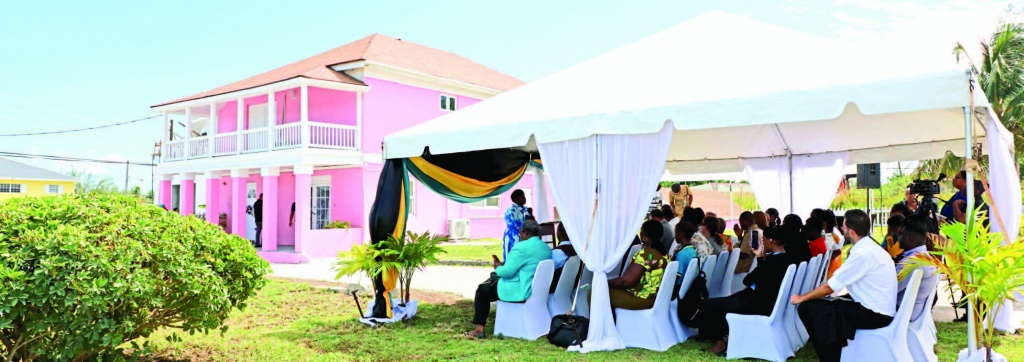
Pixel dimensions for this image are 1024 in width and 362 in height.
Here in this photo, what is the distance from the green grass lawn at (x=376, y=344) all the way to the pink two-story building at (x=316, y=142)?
10.2m

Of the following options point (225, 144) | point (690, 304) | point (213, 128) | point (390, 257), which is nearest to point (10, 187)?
point (213, 128)

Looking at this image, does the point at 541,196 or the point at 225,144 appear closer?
the point at 541,196

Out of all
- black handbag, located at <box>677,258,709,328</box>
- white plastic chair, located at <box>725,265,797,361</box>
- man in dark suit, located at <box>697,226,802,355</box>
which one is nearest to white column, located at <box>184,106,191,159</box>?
black handbag, located at <box>677,258,709,328</box>

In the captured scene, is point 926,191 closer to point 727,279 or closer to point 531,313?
point 727,279

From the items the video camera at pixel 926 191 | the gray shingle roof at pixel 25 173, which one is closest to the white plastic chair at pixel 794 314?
the video camera at pixel 926 191

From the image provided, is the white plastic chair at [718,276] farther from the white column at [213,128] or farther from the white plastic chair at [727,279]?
the white column at [213,128]

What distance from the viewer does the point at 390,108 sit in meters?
20.2

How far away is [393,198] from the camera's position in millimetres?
7879

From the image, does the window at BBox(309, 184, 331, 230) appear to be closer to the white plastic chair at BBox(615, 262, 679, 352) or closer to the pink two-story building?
the pink two-story building

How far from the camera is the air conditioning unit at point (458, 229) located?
21984 millimetres

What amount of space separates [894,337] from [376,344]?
4284mm

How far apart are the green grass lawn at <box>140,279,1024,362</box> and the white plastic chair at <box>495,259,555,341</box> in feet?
0.51

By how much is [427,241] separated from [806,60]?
4.30 metres

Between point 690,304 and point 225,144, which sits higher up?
point 225,144
